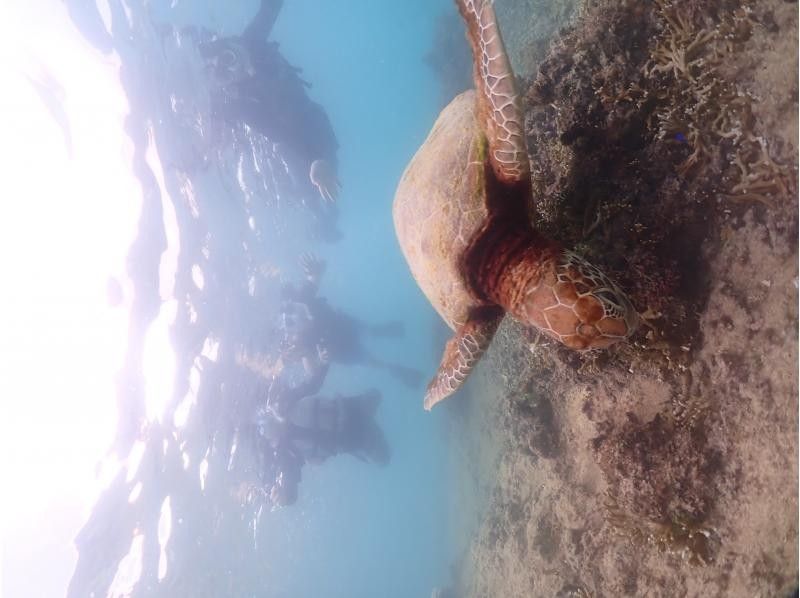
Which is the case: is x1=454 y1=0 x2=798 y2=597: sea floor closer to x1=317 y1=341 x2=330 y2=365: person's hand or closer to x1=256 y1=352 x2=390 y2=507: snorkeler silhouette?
x1=317 y1=341 x2=330 y2=365: person's hand

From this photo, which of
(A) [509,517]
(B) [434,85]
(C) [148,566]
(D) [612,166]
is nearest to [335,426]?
(C) [148,566]

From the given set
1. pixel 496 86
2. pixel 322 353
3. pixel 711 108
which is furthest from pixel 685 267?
pixel 322 353

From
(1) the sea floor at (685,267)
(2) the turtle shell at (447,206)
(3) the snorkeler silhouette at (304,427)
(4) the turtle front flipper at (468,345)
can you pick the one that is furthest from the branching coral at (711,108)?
(3) the snorkeler silhouette at (304,427)

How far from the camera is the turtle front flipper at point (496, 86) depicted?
3.44 meters

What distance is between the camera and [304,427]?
1636cm

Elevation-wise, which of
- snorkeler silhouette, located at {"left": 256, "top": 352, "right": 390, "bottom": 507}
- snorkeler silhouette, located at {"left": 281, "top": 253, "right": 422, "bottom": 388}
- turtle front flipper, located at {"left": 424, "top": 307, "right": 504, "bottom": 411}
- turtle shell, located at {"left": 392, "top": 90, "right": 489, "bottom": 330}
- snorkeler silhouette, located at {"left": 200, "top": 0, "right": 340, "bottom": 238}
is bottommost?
snorkeler silhouette, located at {"left": 256, "top": 352, "right": 390, "bottom": 507}

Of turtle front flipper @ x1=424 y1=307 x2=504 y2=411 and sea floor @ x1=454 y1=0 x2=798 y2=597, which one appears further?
turtle front flipper @ x1=424 y1=307 x2=504 y2=411

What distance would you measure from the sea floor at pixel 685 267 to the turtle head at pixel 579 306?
80cm

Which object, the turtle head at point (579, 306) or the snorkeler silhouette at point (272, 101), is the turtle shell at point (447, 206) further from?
the snorkeler silhouette at point (272, 101)

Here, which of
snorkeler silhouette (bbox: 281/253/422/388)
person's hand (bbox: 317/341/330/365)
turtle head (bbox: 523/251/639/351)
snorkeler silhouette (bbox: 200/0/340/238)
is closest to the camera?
turtle head (bbox: 523/251/639/351)

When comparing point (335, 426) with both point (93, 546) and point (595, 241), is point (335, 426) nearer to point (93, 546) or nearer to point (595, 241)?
point (93, 546)

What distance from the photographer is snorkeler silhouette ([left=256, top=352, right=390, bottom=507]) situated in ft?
51.4

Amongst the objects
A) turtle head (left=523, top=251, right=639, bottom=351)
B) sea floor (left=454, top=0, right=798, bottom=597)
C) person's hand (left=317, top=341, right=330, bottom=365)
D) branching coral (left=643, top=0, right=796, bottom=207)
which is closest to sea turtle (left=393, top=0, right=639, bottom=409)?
turtle head (left=523, top=251, right=639, bottom=351)

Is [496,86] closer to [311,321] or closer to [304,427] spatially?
[311,321]
